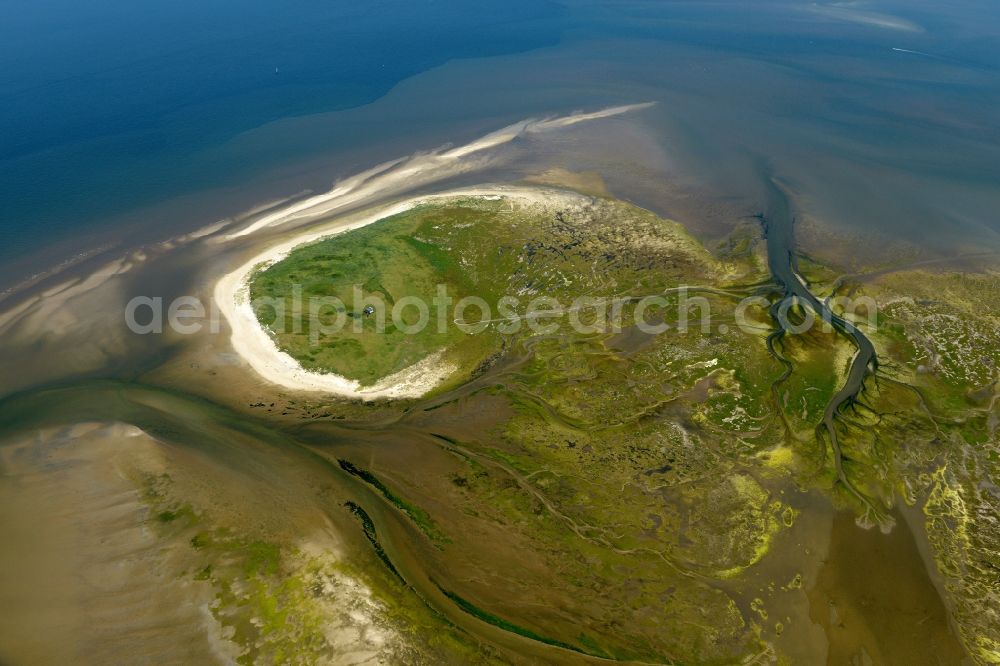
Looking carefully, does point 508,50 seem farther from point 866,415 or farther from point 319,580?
point 319,580

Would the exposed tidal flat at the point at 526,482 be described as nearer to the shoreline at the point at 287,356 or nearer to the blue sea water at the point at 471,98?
the shoreline at the point at 287,356

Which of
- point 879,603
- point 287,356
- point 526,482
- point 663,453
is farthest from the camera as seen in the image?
point 287,356

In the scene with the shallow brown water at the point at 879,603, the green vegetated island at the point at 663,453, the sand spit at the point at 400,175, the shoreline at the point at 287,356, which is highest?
the sand spit at the point at 400,175

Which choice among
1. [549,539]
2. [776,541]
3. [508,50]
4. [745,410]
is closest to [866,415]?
[745,410]

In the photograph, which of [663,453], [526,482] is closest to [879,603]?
[663,453]

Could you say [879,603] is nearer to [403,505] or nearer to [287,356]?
[403,505]

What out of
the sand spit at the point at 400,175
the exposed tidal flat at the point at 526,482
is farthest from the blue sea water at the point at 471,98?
the exposed tidal flat at the point at 526,482

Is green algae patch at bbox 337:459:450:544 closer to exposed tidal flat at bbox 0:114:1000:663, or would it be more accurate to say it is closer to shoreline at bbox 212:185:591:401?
exposed tidal flat at bbox 0:114:1000:663
